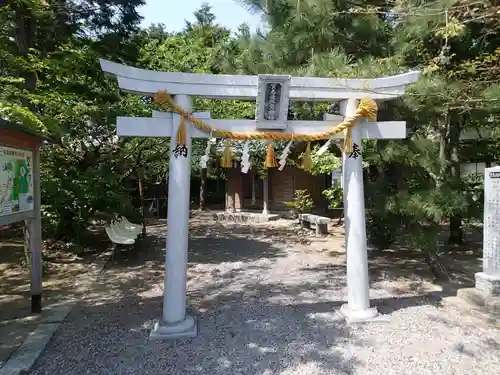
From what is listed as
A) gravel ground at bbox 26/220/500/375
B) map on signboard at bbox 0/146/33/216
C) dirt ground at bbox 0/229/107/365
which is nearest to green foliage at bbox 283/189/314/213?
gravel ground at bbox 26/220/500/375

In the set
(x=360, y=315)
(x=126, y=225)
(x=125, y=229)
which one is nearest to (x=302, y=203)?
(x=126, y=225)

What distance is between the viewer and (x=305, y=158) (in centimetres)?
488

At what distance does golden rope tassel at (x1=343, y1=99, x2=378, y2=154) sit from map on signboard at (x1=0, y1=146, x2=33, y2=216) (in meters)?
4.01

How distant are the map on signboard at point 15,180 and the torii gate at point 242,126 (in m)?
1.40

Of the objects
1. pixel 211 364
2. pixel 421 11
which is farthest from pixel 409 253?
pixel 211 364

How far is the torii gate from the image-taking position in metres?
4.30

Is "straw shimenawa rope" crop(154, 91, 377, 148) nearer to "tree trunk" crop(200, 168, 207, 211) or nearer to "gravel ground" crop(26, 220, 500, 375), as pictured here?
"gravel ground" crop(26, 220, 500, 375)

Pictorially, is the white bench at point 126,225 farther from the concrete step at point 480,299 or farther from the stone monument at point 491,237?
the stone monument at point 491,237

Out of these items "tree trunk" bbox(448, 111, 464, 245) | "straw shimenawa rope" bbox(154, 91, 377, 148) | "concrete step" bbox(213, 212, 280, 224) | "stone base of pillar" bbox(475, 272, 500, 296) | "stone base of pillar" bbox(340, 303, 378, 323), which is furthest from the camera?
"concrete step" bbox(213, 212, 280, 224)

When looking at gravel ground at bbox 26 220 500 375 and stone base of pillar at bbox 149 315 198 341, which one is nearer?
gravel ground at bbox 26 220 500 375

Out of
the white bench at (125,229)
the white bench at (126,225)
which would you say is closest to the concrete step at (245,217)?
the white bench at (126,225)

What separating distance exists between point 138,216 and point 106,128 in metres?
2.50

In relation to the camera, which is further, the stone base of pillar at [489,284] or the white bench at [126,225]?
the white bench at [126,225]

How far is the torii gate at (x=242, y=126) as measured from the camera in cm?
430
